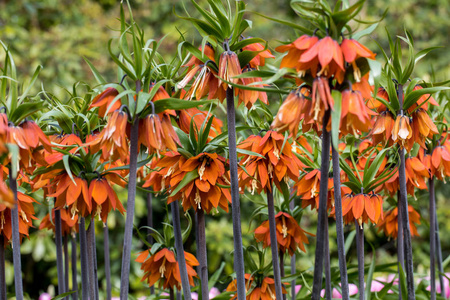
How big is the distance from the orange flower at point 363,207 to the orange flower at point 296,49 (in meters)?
0.61

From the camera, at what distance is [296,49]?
1126 mm

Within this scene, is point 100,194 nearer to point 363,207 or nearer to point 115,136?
point 115,136

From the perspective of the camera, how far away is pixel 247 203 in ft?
14.9

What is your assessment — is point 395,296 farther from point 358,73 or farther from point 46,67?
point 46,67

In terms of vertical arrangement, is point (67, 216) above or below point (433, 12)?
below

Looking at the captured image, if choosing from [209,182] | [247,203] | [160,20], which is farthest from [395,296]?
[160,20]

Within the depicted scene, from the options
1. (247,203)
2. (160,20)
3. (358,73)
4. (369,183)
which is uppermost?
(160,20)

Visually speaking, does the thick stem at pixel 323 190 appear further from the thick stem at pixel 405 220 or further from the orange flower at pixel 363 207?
the thick stem at pixel 405 220

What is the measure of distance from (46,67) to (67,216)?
324 centimetres

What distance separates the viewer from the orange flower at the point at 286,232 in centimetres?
183

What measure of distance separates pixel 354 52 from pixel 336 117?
0.56 feet

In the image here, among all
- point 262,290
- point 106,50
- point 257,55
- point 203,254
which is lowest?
point 262,290

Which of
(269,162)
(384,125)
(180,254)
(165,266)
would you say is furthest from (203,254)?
(384,125)

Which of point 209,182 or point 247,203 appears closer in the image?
point 209,182
